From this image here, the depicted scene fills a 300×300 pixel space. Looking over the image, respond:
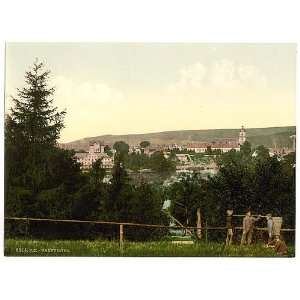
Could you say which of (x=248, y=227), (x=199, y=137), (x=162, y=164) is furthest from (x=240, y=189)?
(x=162, y=164)

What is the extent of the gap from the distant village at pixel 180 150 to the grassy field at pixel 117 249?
82 centimetres

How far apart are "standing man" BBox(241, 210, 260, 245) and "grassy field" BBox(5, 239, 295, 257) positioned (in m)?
0.09

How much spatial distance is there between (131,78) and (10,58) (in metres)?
1.30

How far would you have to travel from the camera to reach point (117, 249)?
8148 millimetres

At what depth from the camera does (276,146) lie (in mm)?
8219

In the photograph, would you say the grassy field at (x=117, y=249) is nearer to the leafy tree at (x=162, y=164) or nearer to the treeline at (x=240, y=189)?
the treeline at (x=240, y=189)

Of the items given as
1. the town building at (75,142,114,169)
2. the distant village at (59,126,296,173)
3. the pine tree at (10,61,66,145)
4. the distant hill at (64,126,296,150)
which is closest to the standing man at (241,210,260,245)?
the distant village at (59,126,296,173)

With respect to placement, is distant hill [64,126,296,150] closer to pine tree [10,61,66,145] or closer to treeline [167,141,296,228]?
treeline [167,141,296,228]

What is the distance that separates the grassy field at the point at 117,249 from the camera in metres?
8.14

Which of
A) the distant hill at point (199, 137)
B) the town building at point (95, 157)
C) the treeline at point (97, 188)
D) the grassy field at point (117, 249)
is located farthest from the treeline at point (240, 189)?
the town building at point (95, 157)

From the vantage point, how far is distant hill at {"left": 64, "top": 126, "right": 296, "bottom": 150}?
26.8ft

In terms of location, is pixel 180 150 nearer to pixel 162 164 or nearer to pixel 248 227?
pixel 162 164

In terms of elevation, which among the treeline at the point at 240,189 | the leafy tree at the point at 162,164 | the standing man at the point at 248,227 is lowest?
the standing man at the point at 248,227
